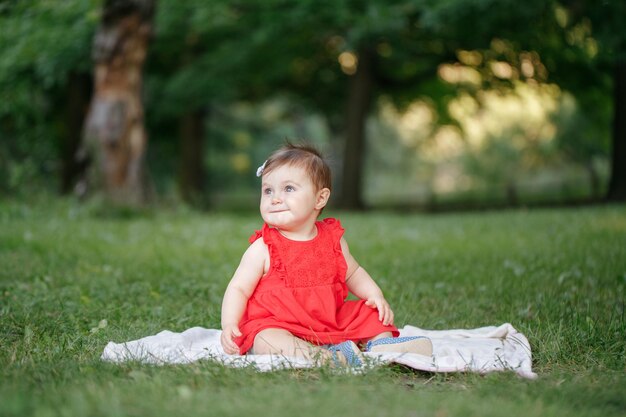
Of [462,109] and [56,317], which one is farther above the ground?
[462,109]

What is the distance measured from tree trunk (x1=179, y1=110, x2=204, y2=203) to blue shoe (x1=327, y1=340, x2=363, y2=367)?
59.4ft

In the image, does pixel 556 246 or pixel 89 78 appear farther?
pixel 89 78

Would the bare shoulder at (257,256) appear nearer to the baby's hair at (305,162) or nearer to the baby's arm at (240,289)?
the baby's arm at (240,289)

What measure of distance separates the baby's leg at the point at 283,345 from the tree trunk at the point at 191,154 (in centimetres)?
1798

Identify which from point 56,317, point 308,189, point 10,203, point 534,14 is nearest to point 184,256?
point 56,317

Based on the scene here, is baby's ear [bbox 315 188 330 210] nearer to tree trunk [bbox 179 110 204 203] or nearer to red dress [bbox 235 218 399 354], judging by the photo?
red dress [bbox 235 218 399 354]

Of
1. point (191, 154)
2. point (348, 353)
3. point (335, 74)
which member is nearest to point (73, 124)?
point (191, 154)

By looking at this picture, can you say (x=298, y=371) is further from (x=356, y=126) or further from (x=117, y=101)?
(x=356, y=126)

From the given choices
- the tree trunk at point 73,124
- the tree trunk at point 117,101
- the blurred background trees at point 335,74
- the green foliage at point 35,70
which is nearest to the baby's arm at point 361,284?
the blurred background trees at point 335,74

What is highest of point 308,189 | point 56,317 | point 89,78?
point 89,78

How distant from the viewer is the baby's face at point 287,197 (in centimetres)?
376

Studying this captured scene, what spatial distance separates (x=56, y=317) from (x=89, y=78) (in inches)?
662

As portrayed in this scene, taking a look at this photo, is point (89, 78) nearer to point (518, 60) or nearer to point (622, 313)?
point (518, 60)

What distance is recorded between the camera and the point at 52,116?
77.2 feet
